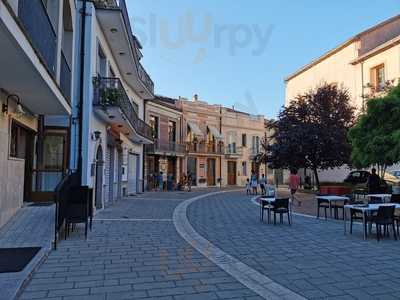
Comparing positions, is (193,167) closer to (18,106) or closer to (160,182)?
(160,182)

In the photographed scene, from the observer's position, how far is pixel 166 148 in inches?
1200

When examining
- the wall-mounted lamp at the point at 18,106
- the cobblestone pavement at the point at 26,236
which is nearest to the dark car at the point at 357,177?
the cobblestone pavement at the point at 26,236

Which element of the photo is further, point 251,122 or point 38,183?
point 251,122

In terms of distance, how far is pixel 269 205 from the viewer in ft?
35.9

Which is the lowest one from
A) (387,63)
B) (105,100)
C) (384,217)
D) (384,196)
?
(384,217)

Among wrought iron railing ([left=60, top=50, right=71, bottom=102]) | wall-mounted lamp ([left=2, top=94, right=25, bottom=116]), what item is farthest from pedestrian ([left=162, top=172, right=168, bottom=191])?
wall-mounted lamp ([left=2, top=94, right=25, bottom=116])

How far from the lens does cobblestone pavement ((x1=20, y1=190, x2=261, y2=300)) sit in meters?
4.61

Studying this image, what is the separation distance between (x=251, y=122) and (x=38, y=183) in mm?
32575

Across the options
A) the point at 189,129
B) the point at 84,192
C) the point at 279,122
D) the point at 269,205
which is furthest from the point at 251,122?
the point at 84,192

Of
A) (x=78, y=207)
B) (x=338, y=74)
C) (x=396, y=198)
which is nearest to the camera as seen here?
(x=78, y=207)

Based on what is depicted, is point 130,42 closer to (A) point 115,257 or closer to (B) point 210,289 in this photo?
(A) point 115,257

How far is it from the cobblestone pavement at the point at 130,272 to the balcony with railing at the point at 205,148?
26168 millimetres

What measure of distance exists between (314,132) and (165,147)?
1260cm

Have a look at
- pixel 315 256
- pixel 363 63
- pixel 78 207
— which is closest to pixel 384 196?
pixel 315 256
